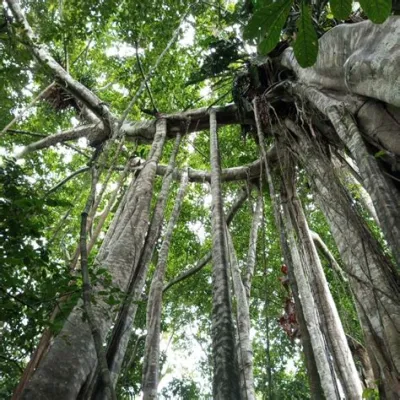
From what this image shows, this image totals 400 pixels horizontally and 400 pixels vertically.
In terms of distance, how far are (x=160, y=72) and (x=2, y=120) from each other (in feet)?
8.99

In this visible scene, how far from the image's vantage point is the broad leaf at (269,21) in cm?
118

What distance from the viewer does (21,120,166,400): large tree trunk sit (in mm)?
1722

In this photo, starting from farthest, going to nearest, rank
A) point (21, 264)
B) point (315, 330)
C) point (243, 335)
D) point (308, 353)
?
1. point (243, 335)
2. point (315, 330)
3. point (308, 353)
4. point (21, 264)

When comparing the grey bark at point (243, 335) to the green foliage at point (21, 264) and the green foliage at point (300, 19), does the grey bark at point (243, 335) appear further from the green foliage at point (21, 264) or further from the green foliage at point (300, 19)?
the green foliage at point (300, 19)

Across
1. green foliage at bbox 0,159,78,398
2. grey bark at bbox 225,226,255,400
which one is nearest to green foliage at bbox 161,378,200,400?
grey bark at bbox 225,226,255,400

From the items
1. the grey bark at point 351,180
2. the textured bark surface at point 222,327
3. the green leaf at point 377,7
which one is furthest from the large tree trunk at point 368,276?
the green leaf at point 377,7

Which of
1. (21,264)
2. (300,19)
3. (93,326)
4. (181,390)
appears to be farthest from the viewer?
(181,390)

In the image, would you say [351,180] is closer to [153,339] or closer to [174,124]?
[174,124]

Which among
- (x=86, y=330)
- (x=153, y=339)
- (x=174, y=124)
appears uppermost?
(x=174, y=124)

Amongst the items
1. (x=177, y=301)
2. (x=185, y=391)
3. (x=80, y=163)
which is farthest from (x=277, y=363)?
(x=80, y=163)

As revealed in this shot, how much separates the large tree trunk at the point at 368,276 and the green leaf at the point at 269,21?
1287 mm

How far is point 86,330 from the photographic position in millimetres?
2102

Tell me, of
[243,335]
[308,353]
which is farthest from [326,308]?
[308,353]

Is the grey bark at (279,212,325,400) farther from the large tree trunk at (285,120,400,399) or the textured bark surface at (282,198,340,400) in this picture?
the textured bark surface at (282,198,340,400)
